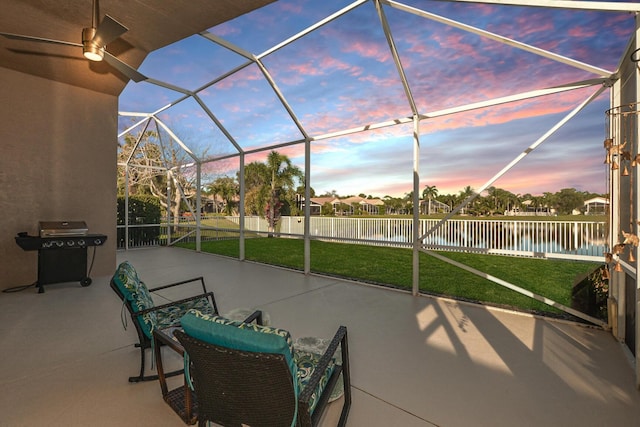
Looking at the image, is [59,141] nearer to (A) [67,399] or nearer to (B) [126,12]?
(B) [126,12]

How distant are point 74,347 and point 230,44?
4.76 meters

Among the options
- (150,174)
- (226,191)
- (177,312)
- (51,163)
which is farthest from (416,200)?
(150,174)

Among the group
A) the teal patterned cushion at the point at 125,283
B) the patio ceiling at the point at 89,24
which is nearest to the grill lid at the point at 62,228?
the patio ceiling at the point at 89,24

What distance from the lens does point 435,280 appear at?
6945 millimetres

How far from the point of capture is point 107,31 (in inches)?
109

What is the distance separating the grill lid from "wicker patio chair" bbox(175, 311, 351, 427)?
17.4ft

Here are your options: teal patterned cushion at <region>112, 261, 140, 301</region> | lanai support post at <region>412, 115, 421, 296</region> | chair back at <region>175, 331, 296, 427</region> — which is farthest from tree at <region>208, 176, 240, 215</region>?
chair back at <region>175, 331, 296, 427</region>

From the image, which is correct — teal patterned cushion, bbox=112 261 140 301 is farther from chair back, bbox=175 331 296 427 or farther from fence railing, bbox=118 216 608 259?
fence railing, bbox=118 216 608 259

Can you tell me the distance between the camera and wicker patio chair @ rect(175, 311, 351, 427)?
119 centimetres

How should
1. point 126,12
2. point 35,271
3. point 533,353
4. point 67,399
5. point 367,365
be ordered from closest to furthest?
point 67,399
point 367,365
point 533,353
point 126,12
point 35,271

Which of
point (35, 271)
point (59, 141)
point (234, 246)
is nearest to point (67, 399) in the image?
point (35, 271)

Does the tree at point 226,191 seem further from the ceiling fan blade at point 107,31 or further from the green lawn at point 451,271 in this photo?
the ceiling fan blade at point 107,31

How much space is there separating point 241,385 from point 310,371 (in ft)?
1.77

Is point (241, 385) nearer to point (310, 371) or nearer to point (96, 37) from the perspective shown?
point (310, 371)
